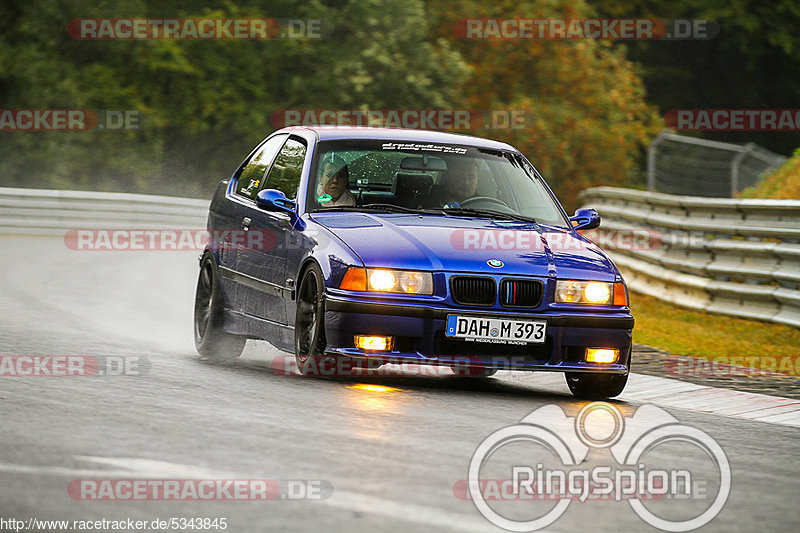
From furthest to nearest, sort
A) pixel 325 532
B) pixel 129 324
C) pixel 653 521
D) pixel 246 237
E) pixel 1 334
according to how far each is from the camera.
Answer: pixel 129 324 < pixel 1 334 < pixel 246 237 < pixel 653 521 < pixel 325 532

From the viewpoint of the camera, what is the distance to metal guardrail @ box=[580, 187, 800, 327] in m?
14.8

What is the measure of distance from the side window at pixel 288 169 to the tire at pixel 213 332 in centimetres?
92

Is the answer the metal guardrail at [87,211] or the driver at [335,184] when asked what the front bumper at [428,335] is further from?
the metal guardrail at [87,211]

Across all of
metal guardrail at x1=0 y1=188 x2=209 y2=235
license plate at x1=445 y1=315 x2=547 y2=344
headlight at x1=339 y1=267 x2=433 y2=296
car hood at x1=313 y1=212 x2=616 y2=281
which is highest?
car hood at x1=313 y1=212 x2=616 y2=281

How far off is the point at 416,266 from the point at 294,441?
227 centimetres

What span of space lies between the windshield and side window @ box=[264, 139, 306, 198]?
217 millimetres

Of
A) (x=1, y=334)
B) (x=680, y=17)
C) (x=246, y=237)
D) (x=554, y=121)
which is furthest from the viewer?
(x=680, y=17)

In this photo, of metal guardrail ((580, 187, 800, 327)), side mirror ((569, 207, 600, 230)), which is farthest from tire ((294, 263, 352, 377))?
metal guardrail ((580, 187, 800, 327))

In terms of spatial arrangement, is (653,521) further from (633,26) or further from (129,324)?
(633,26)

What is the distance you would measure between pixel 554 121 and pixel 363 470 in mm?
32825

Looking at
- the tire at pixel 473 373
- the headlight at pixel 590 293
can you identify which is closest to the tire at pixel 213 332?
the tire at pixel 473 373

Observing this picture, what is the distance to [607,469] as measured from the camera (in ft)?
21.7

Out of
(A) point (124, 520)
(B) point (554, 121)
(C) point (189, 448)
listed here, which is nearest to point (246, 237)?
(C) point (189, 448)

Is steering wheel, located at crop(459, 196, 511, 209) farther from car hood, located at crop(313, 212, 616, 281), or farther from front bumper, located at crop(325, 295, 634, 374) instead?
front bumper, located at crop(325, 295, 634, 374)
